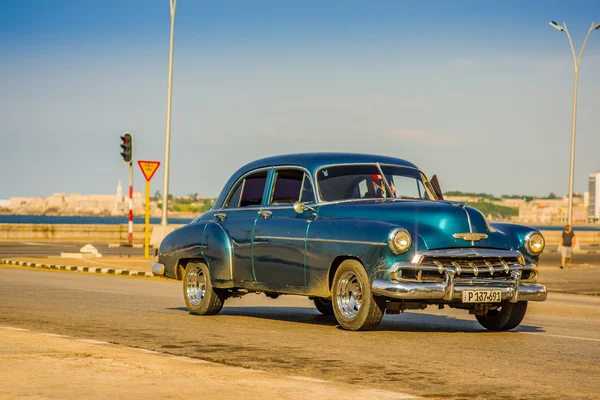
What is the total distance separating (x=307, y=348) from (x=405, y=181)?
3298mm

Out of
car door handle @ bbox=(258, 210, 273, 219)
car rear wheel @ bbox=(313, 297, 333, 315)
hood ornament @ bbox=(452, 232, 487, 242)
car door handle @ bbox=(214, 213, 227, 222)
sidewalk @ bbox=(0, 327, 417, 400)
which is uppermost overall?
car door handle @ bbox=(258, 210, 273, 219)

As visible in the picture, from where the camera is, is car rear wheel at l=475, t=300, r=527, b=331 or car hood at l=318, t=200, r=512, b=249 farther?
car rear wheel at l=475, t=300, r=527, b=331

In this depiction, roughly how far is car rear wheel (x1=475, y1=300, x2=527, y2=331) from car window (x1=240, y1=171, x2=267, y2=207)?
3.14m

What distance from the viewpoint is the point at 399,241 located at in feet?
37.3

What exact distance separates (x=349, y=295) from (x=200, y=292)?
2.96 m

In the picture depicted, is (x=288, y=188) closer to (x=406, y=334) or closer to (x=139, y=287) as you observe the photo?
(x=406, y=334)

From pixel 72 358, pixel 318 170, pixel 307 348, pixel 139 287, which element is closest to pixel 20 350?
pixel 72 358

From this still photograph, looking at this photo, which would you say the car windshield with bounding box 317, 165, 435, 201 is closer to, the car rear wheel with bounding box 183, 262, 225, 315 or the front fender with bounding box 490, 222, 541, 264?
the front fender with bounding box 490, 222, 541, 264

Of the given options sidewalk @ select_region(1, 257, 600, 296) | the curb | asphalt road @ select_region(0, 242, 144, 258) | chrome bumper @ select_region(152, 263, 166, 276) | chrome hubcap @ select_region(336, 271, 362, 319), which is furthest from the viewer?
asphalt road @ select_region(0, 242, 144, 258)

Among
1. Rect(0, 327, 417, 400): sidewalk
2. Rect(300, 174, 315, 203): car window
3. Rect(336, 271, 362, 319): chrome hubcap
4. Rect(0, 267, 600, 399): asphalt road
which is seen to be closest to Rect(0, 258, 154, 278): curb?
Rect(0, 267, 600, 399): asphalt road

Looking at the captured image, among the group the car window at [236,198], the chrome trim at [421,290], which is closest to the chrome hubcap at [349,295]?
the chrome trim at [421,290]

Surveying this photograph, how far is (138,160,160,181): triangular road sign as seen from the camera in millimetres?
30480

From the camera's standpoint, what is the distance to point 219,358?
31.2ft

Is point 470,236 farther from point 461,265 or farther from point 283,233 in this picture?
point 283,233
